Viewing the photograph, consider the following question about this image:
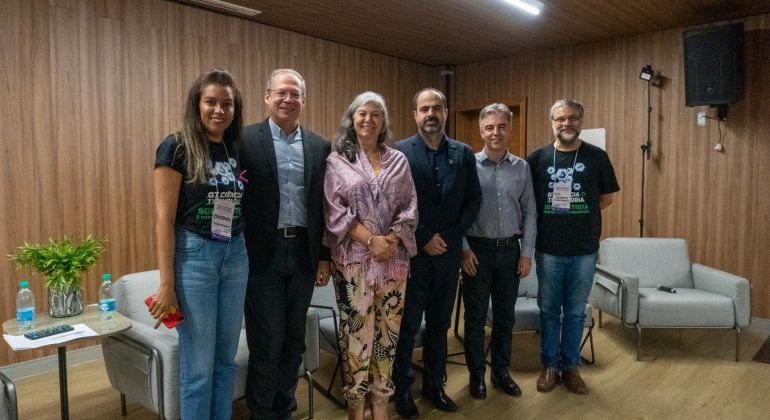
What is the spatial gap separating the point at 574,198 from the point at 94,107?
10.8ft

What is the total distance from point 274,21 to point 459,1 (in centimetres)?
167

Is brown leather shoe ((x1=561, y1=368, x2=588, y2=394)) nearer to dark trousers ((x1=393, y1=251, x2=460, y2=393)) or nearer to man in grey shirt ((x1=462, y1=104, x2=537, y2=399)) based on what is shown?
man in grey shirt ((x1=462, y1=104, x2=537, y2=399))

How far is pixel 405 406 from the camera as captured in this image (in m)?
2.61

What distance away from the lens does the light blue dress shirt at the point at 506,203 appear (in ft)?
9.09

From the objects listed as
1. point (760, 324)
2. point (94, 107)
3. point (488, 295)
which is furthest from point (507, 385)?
point (94, 107)

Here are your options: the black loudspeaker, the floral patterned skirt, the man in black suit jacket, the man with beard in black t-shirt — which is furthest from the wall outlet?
the man in black suit jacket

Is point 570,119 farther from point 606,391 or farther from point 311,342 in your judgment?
point 311,342

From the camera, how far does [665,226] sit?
4914mm

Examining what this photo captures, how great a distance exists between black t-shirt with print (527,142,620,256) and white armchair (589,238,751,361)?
0.93 meters

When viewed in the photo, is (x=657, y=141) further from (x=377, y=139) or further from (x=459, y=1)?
(x=377, y=139)

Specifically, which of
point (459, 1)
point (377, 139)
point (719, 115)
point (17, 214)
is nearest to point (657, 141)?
point (719, 115)

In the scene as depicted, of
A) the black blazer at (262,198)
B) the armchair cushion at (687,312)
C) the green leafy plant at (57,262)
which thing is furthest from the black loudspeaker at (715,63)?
the green leafy plant at (57,262)

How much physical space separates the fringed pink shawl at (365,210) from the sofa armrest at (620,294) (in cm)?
205

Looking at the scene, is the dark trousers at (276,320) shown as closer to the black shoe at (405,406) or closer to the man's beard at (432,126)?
the black shoe at (405,406)
